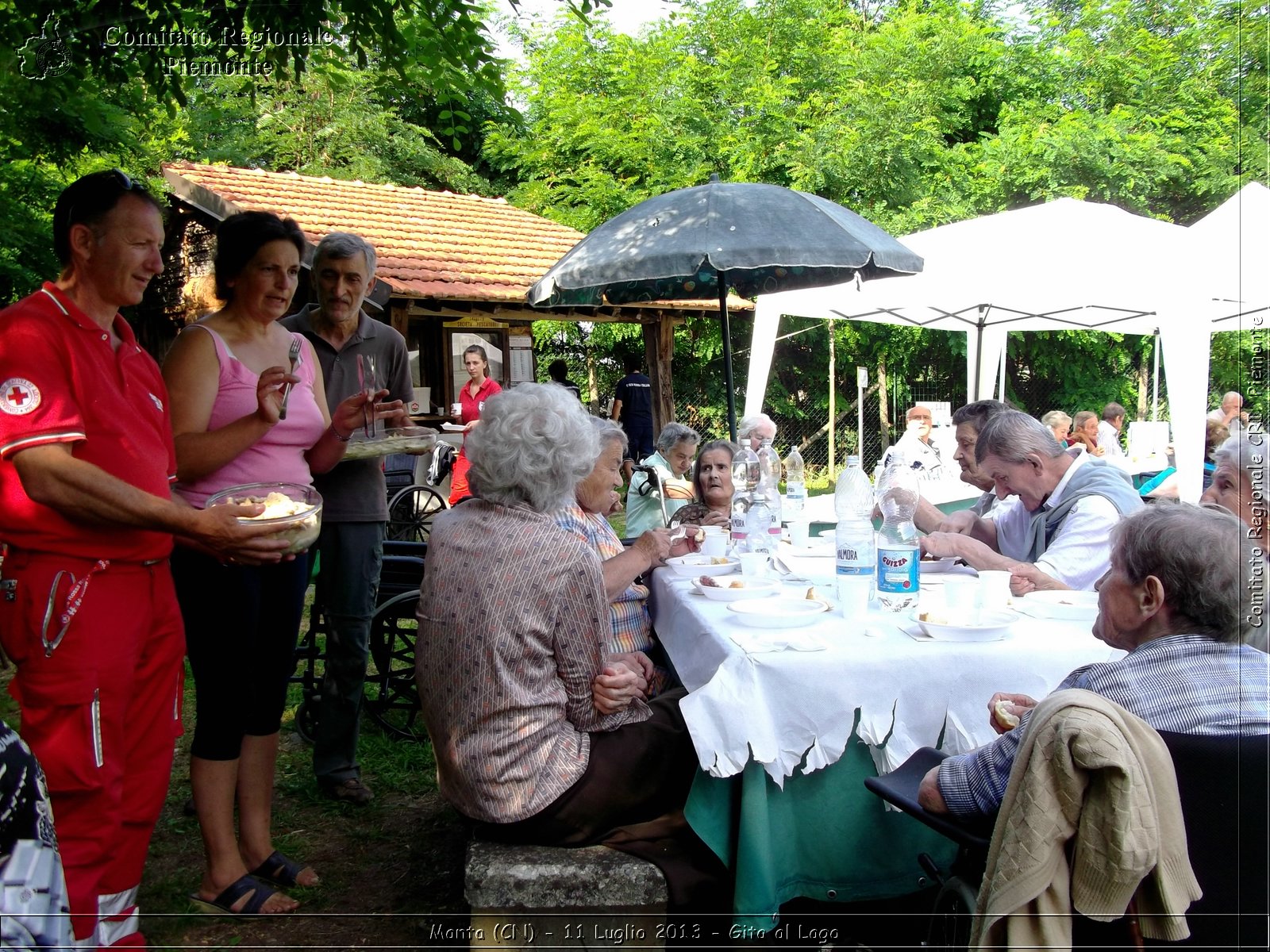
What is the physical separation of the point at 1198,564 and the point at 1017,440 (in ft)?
5.54

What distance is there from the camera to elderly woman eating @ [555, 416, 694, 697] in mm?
2836

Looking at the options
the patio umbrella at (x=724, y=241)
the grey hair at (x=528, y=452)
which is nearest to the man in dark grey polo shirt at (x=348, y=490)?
the grey hair at (x=528, y=452)

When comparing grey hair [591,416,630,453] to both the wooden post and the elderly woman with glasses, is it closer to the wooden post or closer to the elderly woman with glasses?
the elderly woman with glasses

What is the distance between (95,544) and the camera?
2.12m

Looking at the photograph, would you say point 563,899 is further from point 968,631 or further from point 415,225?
point 415,225

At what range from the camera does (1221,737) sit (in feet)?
4.86

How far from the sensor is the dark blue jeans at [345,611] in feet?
10.8

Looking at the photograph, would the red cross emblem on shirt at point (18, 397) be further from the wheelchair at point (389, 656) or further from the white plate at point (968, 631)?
the white plate at point (968, 631)

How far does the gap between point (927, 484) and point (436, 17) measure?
487 cm

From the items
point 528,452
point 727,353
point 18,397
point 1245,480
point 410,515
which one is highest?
point 727,353

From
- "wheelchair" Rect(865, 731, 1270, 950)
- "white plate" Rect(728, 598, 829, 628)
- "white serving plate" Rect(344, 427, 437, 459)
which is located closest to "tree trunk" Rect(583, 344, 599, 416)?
"white serving plate" Rect(344, 427, 437, 459)

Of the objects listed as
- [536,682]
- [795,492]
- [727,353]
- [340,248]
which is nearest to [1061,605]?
[536,682]

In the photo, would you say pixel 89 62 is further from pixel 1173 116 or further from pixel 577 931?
pixel 1173 116

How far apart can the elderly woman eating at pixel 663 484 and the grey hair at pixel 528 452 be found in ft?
8.60
